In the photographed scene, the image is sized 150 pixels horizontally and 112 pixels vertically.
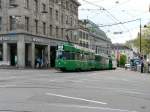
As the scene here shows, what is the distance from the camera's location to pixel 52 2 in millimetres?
82750

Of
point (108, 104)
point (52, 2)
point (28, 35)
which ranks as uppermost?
point (52, 2)

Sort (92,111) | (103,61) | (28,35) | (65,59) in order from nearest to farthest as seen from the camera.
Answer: (92,111)
(65,59)
(28,35)
(103,61)

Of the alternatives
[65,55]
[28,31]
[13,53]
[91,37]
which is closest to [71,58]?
[65,55]

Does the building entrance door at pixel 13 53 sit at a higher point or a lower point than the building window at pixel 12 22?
lower

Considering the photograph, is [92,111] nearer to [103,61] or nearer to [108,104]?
[108,104]

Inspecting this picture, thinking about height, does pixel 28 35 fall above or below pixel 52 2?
below

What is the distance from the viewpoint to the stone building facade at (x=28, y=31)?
68250mm

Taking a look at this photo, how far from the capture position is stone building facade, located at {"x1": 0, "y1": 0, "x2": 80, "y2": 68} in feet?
224

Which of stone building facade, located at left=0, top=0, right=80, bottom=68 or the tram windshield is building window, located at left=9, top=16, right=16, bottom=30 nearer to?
stone building facade, located at left=0, top=0, right=80, bottom=68

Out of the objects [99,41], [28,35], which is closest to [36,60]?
[28,35]

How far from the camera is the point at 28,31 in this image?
70.4m

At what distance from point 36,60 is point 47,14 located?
9716 mm

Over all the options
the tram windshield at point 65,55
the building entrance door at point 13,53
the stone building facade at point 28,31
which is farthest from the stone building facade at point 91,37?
the tram windshield at point 65,55

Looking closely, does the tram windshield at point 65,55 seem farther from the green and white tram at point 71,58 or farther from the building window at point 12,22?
the building window at point 12,22
